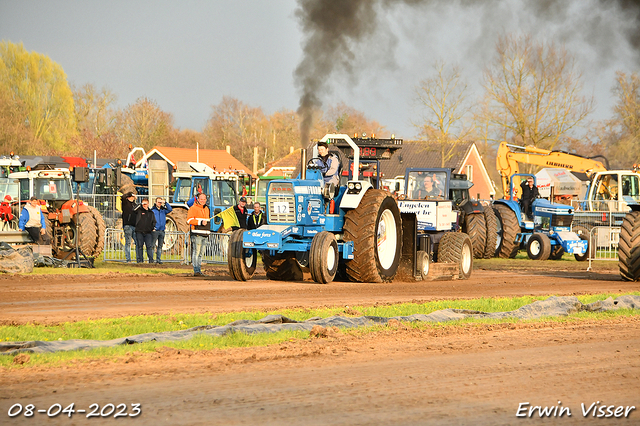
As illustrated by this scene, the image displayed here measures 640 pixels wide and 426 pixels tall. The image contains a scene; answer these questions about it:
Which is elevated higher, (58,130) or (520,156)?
(58,130)

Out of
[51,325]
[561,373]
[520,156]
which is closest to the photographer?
[561,373]

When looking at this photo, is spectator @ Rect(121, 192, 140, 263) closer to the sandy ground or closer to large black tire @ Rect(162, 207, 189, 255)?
large black tire @ Rect(162, 207, 189, 255)

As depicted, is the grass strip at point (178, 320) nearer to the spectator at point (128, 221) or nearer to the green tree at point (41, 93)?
the spectator at point (128, 221)

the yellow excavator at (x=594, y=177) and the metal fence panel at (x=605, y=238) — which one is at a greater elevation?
the yellow excavator at (x=594, y=177)

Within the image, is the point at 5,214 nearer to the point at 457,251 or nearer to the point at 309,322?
the point at 457,251

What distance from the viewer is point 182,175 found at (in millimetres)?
24891

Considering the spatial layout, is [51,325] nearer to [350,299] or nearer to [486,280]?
[350,299]

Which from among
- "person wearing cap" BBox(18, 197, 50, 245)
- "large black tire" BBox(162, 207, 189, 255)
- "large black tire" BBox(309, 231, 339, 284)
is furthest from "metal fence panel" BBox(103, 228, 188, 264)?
"large black tire" BBox(309, 231, 339, 284)

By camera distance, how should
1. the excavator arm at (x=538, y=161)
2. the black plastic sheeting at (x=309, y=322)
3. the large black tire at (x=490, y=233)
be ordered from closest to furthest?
the black plastic sheeting at (x=309, y=322)
the large black tire at (x=490, y=233)
the excavator arm at (x=538, y=161)

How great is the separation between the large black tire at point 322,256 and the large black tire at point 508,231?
11.8 metres

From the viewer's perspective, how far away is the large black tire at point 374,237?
1459 centimetres

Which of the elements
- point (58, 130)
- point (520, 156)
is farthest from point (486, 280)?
point (58, 130)

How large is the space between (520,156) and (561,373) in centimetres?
2384

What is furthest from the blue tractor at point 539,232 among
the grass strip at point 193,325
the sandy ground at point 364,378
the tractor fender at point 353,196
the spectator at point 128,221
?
the sandy ground at point 364,378
